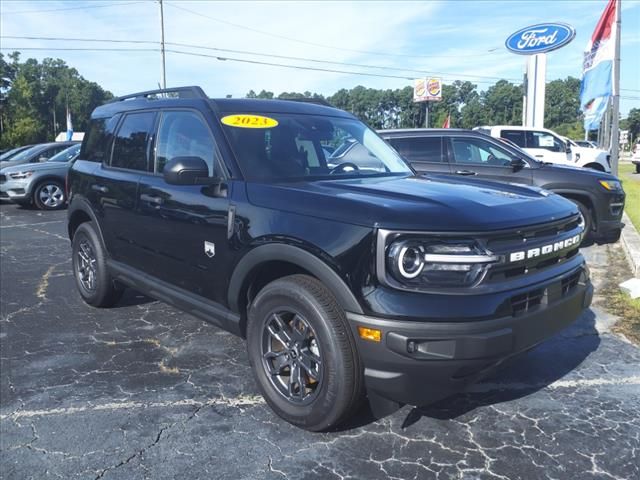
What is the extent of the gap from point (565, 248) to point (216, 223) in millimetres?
2074

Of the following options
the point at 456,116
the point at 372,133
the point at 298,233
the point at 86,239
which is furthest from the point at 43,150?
the point at 456,116

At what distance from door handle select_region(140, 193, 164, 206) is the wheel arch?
101cm

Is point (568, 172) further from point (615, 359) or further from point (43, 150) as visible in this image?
point (43, 150)

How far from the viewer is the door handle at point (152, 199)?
394 cm

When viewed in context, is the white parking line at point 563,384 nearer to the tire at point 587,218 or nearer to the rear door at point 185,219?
the rear door at point 185,219

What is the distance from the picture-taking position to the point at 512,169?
27.0ft

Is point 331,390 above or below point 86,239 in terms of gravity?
below

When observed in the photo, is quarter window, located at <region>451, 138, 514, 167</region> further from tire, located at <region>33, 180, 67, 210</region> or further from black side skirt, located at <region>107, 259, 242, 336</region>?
tire, located at <region>33, 180, 67, 210</region>

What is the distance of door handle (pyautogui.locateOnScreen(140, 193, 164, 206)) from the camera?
394cm

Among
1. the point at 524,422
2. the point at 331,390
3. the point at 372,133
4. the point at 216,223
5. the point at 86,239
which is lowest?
the point at 524,422

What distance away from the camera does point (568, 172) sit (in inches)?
313

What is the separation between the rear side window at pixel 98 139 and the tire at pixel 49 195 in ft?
31.2

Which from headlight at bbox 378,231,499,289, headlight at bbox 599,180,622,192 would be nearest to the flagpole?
headlight at bbox 599,180,622,192

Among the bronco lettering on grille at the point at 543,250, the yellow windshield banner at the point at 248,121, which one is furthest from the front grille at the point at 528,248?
the yellow windshield banner at the point at 248,121
